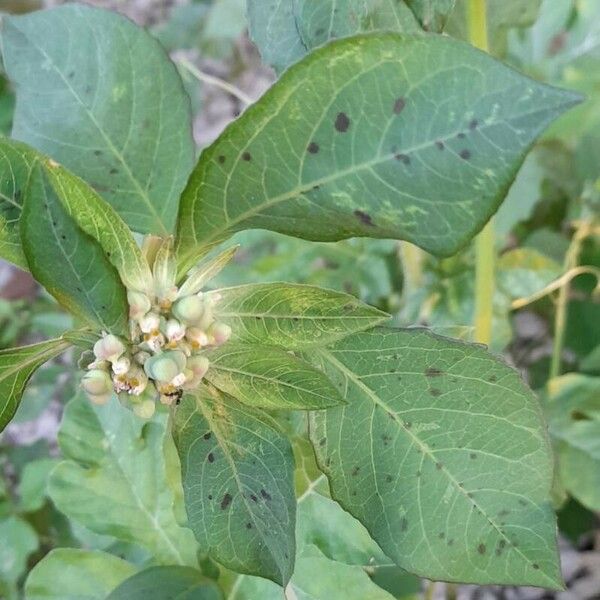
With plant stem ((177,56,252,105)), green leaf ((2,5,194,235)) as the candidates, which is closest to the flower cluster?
green leaf ((2,5,194,235))

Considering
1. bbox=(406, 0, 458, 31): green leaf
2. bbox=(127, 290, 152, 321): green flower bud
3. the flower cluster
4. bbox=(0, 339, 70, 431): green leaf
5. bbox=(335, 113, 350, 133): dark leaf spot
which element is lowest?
bbox=(0, 339, 70, 431): green leaf

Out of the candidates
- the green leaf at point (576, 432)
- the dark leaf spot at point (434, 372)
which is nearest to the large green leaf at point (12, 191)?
the dark leaf spot at point (434, 372)

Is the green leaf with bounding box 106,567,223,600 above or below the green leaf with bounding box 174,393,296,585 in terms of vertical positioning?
below

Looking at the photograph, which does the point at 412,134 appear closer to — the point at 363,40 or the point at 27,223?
the point at 363,40

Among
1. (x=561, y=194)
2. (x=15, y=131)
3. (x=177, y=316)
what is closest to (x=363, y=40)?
(x=177, y=316)

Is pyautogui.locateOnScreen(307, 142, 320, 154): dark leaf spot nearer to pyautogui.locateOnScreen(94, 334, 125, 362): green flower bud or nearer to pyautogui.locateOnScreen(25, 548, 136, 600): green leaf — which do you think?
pyautogui.locateOnScreen(94, 334, 125, 362): green flower bud

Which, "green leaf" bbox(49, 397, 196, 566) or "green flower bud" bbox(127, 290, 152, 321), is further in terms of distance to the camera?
"green leaf" bbox(49, 397, 196, 566)
